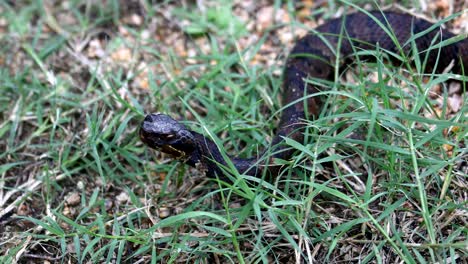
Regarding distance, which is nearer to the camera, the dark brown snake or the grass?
the grass

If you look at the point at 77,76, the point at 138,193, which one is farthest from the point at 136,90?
the point at 138,193

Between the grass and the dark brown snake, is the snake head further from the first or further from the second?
the grass

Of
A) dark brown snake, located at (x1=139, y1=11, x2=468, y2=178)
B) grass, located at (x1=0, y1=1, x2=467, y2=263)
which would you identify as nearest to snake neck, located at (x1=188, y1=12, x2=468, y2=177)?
dark brown snake, located at (x1=139, y1=11, x2=468, y2=178)

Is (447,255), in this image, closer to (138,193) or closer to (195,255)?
(195,255)

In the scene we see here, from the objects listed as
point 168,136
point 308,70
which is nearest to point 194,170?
point 168,136

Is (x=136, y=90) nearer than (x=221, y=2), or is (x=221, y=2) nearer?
(x=136, y=90)

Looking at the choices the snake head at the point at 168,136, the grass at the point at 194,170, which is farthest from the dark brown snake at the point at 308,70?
the grass at the point at 194,170

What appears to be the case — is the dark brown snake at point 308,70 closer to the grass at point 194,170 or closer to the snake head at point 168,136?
the snake head at point 168,136
